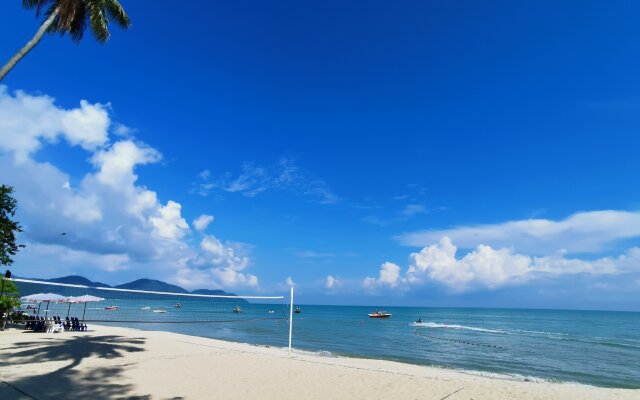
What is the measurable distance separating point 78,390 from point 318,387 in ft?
18.2

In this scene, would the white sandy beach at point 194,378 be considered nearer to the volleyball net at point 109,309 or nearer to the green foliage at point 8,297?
the volleyball net at point 109,309

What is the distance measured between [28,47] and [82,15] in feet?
11.8

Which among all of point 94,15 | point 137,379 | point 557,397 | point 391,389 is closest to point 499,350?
point 557,397

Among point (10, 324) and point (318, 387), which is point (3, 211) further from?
point (318, 387)

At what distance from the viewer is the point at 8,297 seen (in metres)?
20.2

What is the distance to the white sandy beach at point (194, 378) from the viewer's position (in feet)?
28.0

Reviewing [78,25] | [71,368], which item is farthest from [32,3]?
[71,368]

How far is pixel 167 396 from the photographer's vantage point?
26.9 feet

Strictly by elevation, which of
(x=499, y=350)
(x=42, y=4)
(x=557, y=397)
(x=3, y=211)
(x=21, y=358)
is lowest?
(x=499, y=350)

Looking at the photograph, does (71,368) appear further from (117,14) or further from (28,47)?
(117,14)

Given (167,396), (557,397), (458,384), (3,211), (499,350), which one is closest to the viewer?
(167,396)

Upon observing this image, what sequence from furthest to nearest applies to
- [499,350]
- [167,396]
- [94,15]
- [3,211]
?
[499,350], [3,211], [94,15], [167,396]

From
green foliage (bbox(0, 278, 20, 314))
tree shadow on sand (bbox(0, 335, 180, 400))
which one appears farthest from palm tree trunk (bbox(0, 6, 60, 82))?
green foliage (bbox(0, 278, 20, 314))

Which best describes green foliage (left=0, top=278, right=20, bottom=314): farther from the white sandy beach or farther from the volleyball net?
the white sandy beach
